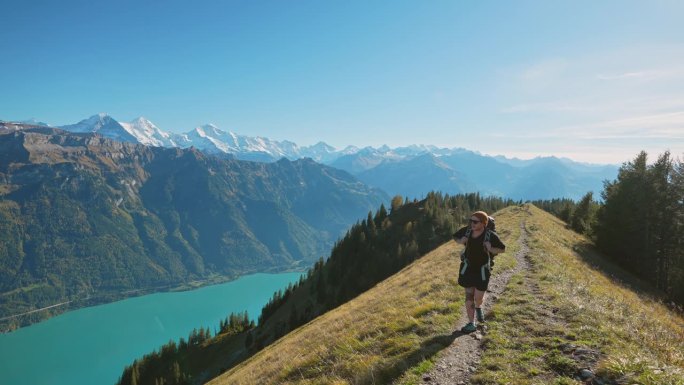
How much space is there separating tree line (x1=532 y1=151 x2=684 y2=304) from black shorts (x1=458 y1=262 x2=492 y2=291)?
44.7m

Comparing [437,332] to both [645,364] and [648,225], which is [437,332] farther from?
[648,225]

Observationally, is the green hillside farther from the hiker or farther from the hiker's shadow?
the hiker

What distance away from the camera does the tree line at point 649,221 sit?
43812 millimetres

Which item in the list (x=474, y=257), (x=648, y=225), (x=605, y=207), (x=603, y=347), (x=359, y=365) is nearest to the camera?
(x=603, y=347)

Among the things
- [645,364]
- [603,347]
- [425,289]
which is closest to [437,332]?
[603,347]

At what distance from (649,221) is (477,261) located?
152 feet

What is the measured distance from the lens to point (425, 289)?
2058 centimetres

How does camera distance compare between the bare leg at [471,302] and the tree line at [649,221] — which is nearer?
the bare leg at [471,302]

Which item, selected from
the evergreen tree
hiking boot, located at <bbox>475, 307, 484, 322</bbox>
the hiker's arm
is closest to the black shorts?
the hiker's arm

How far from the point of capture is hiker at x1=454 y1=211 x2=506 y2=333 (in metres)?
12.7

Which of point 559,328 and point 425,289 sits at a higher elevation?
point 559,328

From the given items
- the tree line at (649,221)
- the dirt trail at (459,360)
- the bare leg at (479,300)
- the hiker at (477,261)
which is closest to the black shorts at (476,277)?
the hiker at (477,261)

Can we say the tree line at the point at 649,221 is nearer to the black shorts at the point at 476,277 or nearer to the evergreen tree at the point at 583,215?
the evergreen tree at the point at 583,215

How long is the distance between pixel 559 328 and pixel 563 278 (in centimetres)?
961
